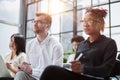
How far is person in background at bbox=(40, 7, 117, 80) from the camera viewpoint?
5.18ft

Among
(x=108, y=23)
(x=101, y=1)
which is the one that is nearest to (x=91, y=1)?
(x=101, y=1)

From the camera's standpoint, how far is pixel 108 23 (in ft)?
15.2

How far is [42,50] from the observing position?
237cm

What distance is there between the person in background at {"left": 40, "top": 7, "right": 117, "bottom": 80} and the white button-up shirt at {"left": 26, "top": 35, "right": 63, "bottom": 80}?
0.26 meters

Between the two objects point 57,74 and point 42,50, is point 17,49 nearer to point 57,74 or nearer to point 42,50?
point 42,50

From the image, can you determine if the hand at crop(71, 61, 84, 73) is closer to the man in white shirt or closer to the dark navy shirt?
the dark navy shirt

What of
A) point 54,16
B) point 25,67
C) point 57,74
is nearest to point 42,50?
point 25,67

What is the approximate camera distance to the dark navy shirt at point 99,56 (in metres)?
1.76

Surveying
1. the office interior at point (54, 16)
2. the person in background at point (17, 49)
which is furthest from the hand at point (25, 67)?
the office interior at point (54, 16)

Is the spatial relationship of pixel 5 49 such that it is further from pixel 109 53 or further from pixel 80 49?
pixel 109 53

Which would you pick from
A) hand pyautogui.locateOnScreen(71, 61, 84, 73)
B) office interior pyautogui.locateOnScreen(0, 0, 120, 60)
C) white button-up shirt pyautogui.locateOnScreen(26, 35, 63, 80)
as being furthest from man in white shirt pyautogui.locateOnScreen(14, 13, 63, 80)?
office interior pyautogui.locateOnScreen(0, 0, 120, 60)

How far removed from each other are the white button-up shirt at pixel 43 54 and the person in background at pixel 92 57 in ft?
0.86

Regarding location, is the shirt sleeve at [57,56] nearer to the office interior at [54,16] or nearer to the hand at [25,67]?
the hand at [25,67]

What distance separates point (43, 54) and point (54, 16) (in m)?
3.29
